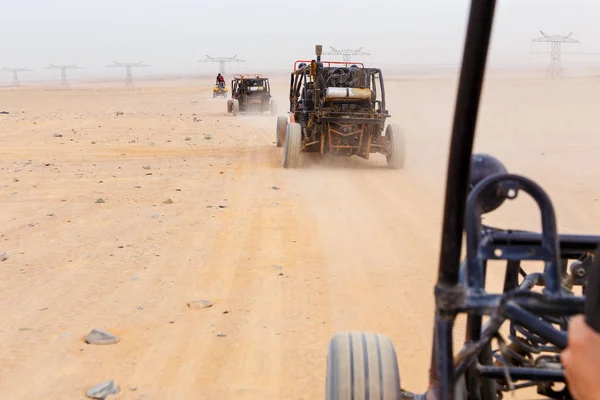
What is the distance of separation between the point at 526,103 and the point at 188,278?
24.4m

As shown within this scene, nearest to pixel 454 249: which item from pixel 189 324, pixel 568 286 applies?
pixel 568 286

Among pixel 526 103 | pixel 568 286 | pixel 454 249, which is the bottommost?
pixel 526 103

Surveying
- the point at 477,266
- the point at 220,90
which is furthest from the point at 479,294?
the point at 220,90

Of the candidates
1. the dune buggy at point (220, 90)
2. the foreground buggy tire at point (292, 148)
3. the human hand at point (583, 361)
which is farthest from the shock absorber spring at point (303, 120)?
the dune buggy at point (220, 90)

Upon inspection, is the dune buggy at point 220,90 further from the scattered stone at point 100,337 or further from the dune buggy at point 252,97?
the scattered stone at point 100,337

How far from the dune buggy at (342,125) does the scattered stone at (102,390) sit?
829cm

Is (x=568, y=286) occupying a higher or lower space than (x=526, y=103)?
higher

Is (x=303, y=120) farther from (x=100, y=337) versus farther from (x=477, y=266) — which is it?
(x=477, y=266)

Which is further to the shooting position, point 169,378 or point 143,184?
point 143,184

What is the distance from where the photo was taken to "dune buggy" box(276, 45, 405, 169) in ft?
39.5

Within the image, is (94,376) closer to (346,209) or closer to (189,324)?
(189,324)

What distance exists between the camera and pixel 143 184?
10.2 meters

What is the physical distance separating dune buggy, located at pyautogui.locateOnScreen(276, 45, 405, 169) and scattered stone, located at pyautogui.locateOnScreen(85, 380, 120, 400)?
8288 millimetres

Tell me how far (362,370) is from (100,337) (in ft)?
8.42
